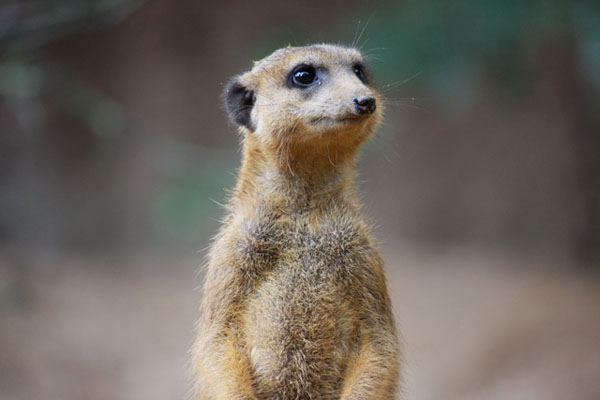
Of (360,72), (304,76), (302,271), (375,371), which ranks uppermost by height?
(360,72)

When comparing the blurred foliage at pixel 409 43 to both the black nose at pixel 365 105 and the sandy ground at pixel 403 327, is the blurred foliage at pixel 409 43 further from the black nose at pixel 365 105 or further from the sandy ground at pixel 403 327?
the black nose at pixel 365 105

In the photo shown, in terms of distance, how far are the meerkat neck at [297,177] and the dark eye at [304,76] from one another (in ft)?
1.02

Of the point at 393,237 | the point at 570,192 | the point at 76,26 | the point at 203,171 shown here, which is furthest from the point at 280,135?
the point at 570,192

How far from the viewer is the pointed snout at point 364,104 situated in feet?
9.71

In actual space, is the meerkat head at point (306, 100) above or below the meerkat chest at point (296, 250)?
above

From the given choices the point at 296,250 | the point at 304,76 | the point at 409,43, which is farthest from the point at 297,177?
the point at 409,43

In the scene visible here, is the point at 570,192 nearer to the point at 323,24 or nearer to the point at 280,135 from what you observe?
the point at 323,24

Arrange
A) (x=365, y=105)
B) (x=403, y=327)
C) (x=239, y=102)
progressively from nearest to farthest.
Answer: (x=365, y=105), (x=239, y=102), (x=403, y=327)

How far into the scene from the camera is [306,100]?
316 centimetres

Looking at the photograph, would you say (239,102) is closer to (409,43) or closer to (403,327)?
(409,43)

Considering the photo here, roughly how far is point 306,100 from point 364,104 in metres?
0.32

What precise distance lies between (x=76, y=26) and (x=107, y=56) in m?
2.26

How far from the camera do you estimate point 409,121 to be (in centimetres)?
1064

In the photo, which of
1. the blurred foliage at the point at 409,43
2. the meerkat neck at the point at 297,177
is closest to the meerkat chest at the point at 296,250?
the meerkat neck at the point at 297,177
